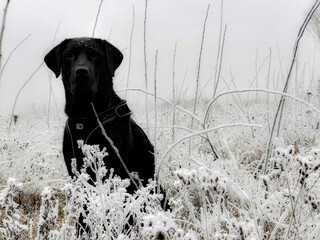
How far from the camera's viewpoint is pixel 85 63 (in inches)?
110

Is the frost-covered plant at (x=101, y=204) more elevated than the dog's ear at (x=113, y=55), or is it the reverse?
the dog's ear at (x=113, y=55)

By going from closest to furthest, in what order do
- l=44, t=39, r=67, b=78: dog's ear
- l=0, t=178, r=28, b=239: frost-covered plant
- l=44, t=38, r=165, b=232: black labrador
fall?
l=0, t=178, r=28, b=239: frost-covered plant < l=44, t=38, r=165, b=232: black labrador < l=44, t=39, r=67, b=78: dog's ear

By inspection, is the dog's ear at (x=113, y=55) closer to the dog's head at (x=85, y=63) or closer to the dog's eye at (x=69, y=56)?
the dog's head at (x=85, y=63)

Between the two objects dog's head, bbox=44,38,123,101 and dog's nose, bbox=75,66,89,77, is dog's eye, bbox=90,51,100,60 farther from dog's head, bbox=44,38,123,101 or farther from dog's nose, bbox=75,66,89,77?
dog's nose, bbox=75,66,89,77

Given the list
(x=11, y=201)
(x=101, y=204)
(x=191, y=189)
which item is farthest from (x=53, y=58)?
(x=11, y=201)

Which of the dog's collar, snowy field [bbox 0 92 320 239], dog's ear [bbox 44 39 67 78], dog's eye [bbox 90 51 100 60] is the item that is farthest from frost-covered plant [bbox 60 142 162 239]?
dog's ear [bbox 44 39 67 78]

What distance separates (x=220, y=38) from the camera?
323cm

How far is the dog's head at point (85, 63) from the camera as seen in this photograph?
2740 mm

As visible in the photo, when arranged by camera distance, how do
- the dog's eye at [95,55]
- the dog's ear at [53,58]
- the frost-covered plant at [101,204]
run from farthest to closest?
the dog's ear at [53,58]
the dog's eye at [95,55]
the frost-covered plant at [101,204]

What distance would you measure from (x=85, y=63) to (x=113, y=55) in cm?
33

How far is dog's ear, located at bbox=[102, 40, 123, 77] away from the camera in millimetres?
2974

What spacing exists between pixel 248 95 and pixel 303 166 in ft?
11.7

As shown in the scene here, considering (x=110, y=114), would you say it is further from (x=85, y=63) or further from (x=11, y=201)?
(x=11, y=201)

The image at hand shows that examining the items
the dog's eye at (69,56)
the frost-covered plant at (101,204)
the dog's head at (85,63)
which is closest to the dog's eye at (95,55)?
the dog's head at (85,63)
